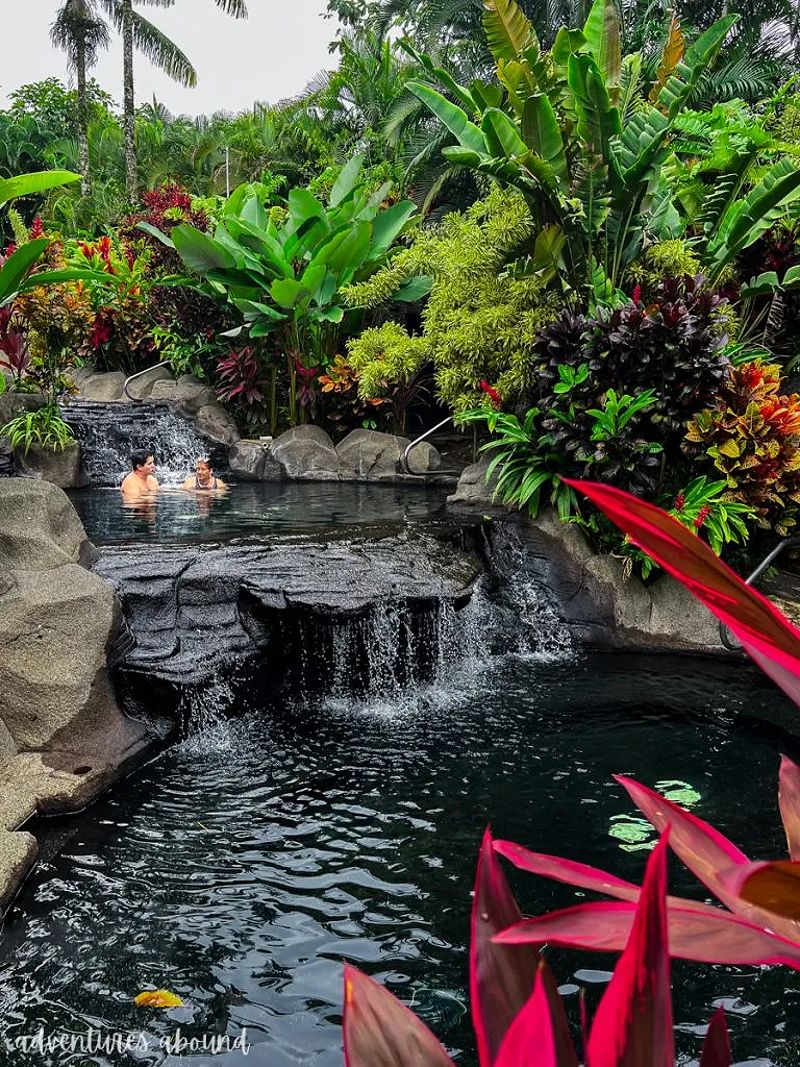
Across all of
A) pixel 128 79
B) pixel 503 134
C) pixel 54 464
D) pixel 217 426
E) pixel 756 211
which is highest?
pixel 128 79

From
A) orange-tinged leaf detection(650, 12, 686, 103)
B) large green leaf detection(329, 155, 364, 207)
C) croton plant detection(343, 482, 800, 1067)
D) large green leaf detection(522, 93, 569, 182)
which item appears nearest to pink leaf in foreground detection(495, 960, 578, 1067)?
croton plant detection(343, 482, 800, 1067)

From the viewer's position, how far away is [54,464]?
11.0 m

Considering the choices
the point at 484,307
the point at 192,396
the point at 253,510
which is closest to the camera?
the point at 484,307

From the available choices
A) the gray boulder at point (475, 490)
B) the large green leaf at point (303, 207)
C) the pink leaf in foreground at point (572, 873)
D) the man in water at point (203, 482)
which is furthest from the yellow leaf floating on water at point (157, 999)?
the large green leaf at point (303, 207)

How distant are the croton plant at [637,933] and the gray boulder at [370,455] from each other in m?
10.9

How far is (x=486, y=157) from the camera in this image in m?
7.79

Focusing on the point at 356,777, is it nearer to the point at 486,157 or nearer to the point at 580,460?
the point at 580,460

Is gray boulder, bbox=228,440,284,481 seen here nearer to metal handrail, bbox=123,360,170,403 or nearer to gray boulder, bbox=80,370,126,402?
metal handrail, bbox=123,360,170,403

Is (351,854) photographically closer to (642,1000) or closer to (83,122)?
(642,1000)

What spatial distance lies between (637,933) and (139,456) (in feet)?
38.1

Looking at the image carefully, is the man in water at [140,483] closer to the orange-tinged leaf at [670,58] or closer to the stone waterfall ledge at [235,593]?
the stone waterfall ledge at [235,593]

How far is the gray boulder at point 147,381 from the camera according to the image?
1488 centimetres

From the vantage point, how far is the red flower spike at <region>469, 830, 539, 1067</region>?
0.91 m

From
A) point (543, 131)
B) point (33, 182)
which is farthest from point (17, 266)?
point (543, 131)
